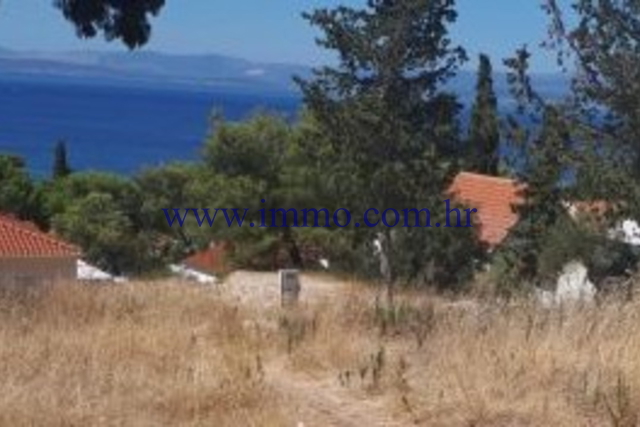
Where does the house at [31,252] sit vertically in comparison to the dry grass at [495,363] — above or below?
below

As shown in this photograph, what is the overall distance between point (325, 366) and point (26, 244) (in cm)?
2890

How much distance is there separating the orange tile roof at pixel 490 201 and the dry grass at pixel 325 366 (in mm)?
29714

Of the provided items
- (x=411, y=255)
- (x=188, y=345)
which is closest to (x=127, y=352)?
(x=188, y=345)

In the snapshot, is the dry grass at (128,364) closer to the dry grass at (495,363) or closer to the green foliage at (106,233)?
the dry grass at (495,363)

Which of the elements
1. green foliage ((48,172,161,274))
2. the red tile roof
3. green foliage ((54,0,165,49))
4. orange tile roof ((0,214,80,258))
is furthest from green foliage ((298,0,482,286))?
green foliage ((48,172,161,274))

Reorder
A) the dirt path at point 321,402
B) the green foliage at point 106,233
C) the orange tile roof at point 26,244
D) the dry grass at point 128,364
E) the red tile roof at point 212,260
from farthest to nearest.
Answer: the green foliage at point 106,233 < the red tile roof at point 212,260 < the orange tile roof at point 26,244 < the dirt path at point 321,402 < the dry grass at point 128,364

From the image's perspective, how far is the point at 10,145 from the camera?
557ft

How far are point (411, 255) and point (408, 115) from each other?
562cm

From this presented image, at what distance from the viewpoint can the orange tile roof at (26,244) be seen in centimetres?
3475

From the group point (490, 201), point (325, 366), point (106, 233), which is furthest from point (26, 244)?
point (325, 366)

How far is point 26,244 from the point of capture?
1383 inches

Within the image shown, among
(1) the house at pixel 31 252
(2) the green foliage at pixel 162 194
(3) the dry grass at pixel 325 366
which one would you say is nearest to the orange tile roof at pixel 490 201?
(1) the house at pixel 31 252

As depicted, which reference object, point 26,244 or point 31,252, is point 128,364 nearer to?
point 31,252

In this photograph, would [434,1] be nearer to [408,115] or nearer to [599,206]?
[408,115]
